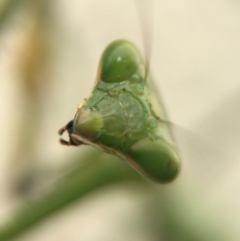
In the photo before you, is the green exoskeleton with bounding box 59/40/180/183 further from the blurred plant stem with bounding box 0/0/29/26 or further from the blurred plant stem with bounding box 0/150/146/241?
the blurred plant stem with bounding box 0/0/29/26

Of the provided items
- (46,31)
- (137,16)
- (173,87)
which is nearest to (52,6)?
(46,31)

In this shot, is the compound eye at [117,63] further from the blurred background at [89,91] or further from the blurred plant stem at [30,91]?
the blurred plant stem at [30,91]

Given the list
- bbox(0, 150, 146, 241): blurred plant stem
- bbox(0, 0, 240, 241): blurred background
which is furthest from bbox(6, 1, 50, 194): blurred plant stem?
bbox(0, 150, 146, 241): blurred plant stem

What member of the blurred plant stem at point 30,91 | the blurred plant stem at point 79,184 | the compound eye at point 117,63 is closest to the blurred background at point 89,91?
the blurred plant stem at point 30,91

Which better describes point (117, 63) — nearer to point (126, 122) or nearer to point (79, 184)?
point (126, 122)

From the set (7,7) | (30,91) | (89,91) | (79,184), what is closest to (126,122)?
(79,184)
